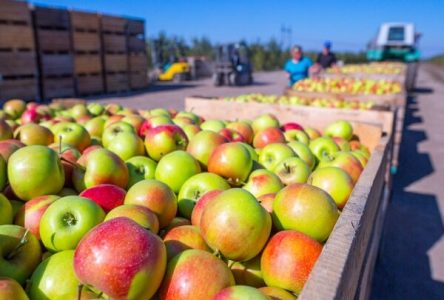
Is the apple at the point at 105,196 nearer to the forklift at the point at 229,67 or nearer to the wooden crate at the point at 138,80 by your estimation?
the wooden crate at the point at 138,80

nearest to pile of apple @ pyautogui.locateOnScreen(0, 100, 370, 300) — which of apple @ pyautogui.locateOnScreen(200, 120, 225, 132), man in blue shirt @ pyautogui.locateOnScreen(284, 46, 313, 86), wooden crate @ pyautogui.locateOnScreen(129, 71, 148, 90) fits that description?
apple @ pyautogui.locateOnScreen(200, 120, 225, 132)

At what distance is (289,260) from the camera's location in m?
1.21

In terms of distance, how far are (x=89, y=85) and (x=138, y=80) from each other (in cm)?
289

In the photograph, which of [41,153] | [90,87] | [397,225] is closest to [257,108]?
[397,225]

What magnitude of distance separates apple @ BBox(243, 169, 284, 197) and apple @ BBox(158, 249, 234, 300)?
69 centimetres

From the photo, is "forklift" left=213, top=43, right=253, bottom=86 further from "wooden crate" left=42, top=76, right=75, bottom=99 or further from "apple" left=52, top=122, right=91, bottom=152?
"apple" left=52, top=122, right=91, bottom=152

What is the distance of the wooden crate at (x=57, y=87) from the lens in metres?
11.6

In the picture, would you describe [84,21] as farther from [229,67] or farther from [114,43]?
[229,67]

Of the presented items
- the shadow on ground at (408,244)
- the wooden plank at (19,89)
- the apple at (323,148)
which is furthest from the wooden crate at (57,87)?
the apple at (323,148)

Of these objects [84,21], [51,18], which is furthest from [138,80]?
[51,18]

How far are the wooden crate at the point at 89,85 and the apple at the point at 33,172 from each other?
470 inches

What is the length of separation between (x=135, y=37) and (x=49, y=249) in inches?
594

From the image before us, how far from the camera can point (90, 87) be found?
13219mm

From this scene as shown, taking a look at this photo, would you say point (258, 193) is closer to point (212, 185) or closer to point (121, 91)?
point (212, 185)
